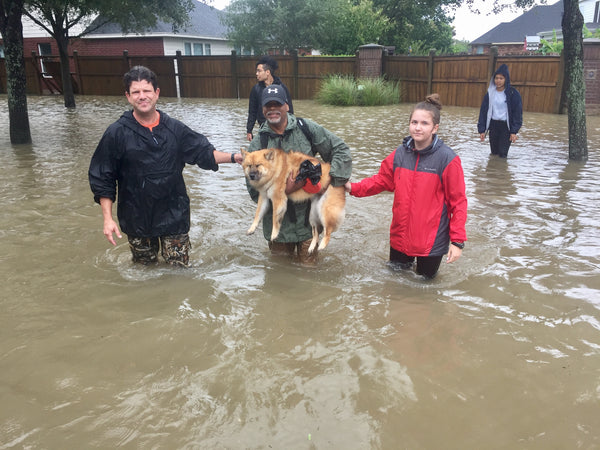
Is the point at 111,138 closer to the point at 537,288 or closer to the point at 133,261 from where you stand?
the point at 133,261

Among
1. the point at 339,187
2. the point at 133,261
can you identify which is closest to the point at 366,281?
the point at 339,187

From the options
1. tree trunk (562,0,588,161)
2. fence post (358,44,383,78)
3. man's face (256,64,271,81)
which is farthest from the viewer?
fence post (358,44,383,78)

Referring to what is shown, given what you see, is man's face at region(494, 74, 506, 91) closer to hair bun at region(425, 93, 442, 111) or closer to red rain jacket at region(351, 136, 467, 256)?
hair bun at region(425, 93, 442, 111)

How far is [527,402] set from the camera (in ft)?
8.97

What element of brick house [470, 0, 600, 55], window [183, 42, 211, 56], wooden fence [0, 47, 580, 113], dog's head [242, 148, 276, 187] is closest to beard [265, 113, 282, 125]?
dog's head [242, 148, 276, 187]

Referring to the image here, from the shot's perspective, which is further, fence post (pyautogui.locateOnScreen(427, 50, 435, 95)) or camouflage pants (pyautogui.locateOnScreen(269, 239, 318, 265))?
fence post (pyautogui.locateOnScreen(427, 50, 435, 95))

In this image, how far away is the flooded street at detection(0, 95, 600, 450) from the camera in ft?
8.45

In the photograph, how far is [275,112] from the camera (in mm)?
4031

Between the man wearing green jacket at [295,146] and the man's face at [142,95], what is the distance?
93cm

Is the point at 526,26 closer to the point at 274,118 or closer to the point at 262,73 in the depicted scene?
the point at 262,73

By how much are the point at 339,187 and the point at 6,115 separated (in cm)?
1678

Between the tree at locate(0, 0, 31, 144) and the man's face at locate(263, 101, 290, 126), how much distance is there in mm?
9167

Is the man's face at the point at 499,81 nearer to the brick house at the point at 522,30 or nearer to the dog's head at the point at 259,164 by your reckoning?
the dog's head at the point at 259,164

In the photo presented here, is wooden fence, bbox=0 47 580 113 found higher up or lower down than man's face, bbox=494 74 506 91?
higher up
